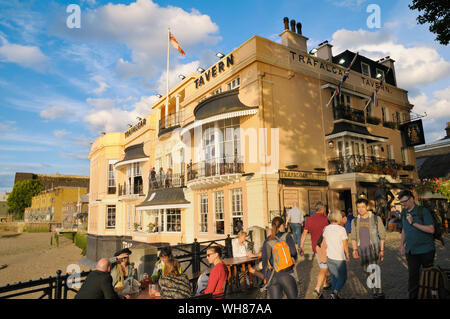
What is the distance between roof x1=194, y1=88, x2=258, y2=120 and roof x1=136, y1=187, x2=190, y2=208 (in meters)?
5.80

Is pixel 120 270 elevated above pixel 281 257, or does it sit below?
below

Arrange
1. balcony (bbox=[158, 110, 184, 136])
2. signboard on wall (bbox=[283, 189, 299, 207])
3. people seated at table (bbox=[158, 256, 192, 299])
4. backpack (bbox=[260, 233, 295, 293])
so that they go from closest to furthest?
people seated at table (bbox=[158, 256, 192, 299]), backpack (bbox=[260, 233, 295, 293]), signboard on wall (bbox=[283, 189, 299, 207]), balcony (bbox=[158, 110, 184, 136])

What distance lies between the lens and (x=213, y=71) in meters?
18.8

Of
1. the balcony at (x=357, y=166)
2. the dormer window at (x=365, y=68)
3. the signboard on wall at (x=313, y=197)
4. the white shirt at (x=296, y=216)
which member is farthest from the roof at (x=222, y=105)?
the dormer window at (x=365, y=68)

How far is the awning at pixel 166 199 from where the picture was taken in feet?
62.4

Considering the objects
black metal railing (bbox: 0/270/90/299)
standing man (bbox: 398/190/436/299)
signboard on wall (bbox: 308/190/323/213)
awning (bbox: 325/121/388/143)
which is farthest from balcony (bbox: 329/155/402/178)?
black metal railing (bbox: 0/270/90/299)

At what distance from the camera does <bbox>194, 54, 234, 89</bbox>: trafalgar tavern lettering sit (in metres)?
17.3

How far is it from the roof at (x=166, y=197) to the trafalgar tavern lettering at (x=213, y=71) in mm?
7696

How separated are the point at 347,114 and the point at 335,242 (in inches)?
604

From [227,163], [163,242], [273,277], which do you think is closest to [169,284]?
[273,277]

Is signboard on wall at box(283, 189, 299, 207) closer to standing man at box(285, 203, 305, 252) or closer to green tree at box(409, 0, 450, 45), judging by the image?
standing man at box(285, 203, 305, 252)

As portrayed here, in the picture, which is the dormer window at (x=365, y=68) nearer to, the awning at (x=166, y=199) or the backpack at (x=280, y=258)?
Result: the awning at (x=166, y=199)

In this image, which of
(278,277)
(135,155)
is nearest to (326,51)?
(135,155)

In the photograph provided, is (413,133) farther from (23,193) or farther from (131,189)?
(23,193)
